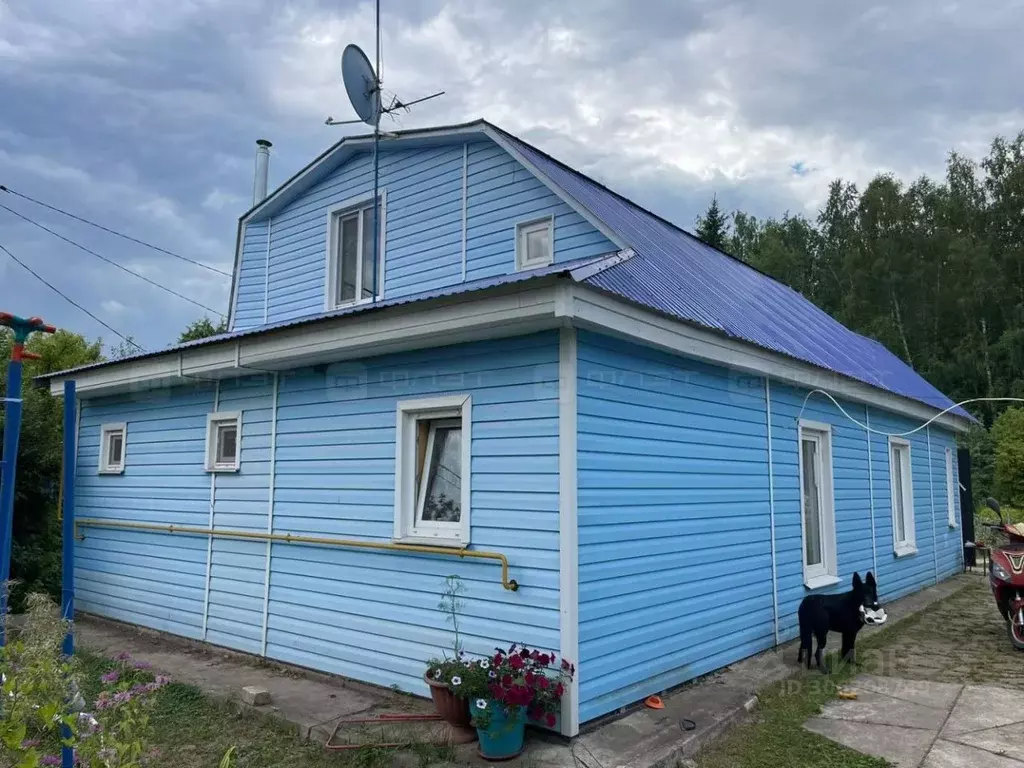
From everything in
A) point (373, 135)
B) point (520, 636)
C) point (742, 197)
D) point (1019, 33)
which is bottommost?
point (520, 636)

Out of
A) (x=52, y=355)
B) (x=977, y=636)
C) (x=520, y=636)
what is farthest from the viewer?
(x=52, y=355)

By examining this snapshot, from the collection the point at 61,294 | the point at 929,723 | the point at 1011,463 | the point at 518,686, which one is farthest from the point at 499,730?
the point at 1011,463

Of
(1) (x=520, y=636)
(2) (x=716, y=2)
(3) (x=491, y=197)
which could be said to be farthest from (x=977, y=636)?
(2) (x=716, y=2)

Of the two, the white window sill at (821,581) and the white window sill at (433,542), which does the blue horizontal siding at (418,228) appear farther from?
the white window sill at (821,581)

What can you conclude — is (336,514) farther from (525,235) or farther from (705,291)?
(705,291)

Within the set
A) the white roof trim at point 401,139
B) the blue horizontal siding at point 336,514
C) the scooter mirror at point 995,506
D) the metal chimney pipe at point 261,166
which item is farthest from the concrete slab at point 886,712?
the metal chimney pipe at point 261,166

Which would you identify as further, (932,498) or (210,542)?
(932,498)

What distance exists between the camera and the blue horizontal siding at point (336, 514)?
480 cm

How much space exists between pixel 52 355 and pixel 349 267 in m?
10.2

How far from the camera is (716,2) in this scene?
843 centimetres

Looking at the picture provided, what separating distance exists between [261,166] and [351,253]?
13.9ft

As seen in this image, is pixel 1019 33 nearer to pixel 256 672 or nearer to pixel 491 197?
pixel 491 197

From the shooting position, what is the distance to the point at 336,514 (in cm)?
608

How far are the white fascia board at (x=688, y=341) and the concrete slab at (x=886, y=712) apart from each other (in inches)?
108
